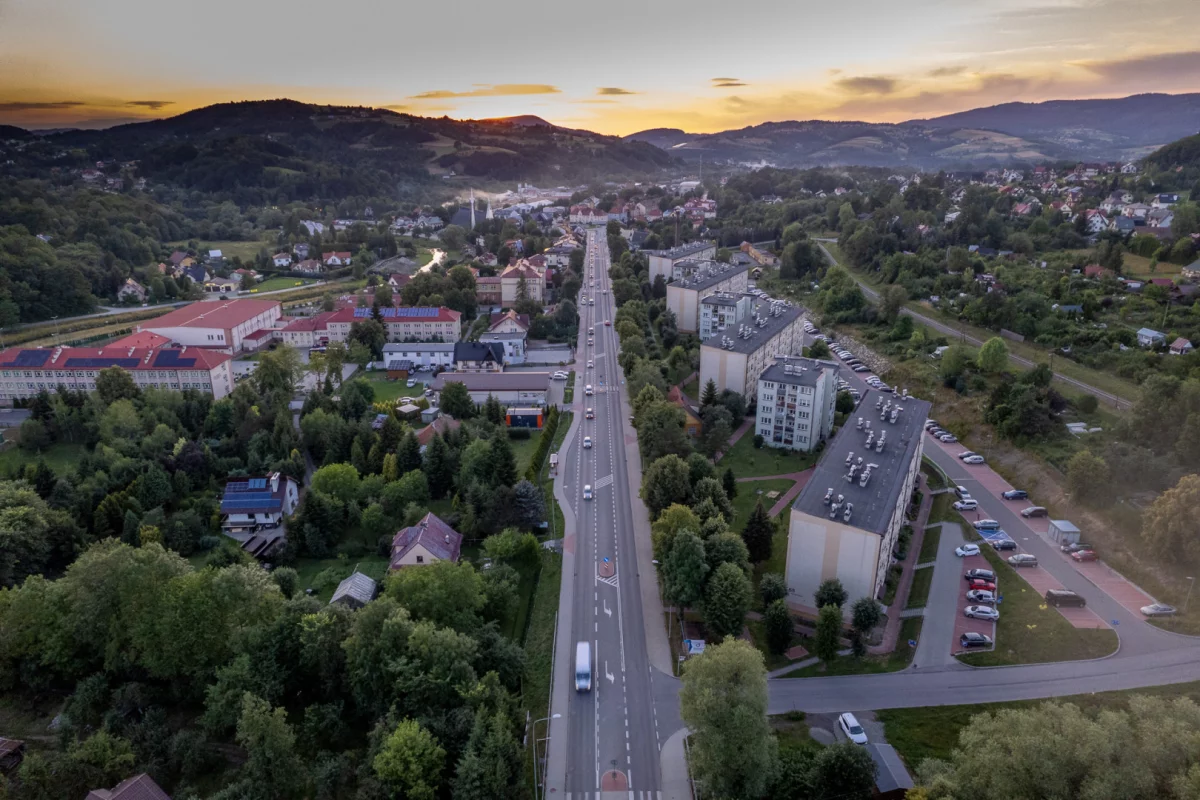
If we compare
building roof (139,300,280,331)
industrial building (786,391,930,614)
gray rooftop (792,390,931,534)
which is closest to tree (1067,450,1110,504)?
gray rooftop (792,390,931,534)

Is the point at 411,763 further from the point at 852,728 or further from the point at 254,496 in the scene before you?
the point at 254,496

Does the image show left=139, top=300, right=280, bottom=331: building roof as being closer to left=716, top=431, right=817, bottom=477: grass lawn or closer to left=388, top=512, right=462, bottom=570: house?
left=388, top=512, right=462, bottom=570: house

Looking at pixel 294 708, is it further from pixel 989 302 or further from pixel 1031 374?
pixel 989 302

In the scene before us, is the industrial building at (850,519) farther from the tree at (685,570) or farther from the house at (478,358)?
the house at (478,358)

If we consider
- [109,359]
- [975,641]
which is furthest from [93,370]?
[975,641]

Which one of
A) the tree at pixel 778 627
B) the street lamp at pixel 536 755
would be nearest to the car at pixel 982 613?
the tree at pixel 778 627

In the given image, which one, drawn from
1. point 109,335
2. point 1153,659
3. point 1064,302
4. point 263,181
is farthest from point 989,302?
point 263,181
